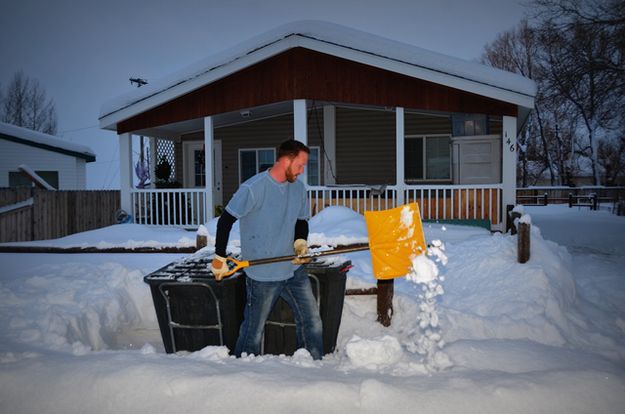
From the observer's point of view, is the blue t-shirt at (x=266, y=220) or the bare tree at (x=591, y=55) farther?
the bare tree at (x=591, y=55)

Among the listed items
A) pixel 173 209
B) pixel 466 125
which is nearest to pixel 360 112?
pixel 466 125

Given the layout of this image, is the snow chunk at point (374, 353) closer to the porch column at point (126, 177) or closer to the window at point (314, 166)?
the porch column at point (126, 177)

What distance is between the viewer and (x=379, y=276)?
4.10 m

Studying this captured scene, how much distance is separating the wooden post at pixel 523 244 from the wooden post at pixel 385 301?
2.13 m

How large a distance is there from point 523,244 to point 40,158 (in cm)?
2138

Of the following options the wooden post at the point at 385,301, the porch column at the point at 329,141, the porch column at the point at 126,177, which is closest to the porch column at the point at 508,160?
the porch column at the point at 329,141

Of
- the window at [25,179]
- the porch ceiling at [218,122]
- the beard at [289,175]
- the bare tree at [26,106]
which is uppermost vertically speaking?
the bare tree at [26,106]

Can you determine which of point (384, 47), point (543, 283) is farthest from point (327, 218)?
point (543, 283)

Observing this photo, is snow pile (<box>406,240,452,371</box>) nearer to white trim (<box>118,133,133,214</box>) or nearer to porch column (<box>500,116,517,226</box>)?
porch column (<box>500,116,517,226</box>)

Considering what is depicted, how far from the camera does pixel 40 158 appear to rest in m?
20.8

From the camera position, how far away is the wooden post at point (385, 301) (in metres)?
5.29

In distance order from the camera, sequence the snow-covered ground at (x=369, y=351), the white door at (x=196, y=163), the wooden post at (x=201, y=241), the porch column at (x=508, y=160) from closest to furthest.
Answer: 1. the snow-covered ground at (x=369, y=351)
2. the wooden post at (x=201, y=241)
3. the porch column at (x=508, y=160)
4. the white door at (x=196, y=163)

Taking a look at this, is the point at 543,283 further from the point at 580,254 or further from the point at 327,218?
the point at 327,218

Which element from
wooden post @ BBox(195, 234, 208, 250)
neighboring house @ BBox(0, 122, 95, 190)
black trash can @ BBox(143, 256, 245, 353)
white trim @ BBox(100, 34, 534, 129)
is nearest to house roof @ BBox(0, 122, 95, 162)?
neighboring house @ BBox(0, 122, 95, 190)
